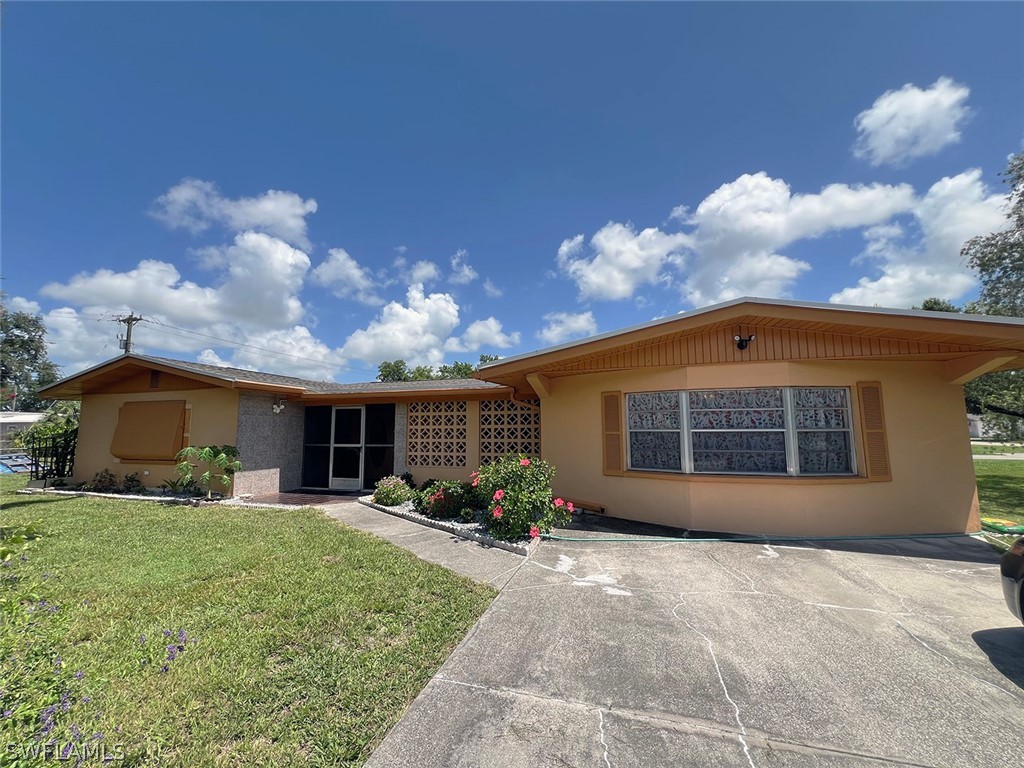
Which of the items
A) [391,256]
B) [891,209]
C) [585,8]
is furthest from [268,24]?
[891,209]

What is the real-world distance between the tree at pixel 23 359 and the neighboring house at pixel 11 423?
13547 mm

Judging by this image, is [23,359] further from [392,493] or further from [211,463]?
[392,493]

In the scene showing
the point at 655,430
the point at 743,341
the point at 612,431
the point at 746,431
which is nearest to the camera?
the point at 743,341

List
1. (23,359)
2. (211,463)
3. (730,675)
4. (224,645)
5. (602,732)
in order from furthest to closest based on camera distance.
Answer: (23,359)
(211,463)
(224,645)
(730,675)
(602,732)

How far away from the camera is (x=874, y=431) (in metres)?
6.25

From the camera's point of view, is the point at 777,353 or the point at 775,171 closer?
the point at 777,353

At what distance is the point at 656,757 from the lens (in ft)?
6.79

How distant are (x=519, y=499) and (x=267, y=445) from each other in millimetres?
8095

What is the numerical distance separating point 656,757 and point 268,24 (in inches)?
Answer: 452

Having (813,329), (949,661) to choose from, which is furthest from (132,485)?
(813,329)

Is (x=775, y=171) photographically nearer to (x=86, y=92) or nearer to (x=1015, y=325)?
(x=1015, y=325)

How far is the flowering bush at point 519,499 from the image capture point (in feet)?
19.9

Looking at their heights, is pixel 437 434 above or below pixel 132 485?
above

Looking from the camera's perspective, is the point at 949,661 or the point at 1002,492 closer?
the point at 949,661
